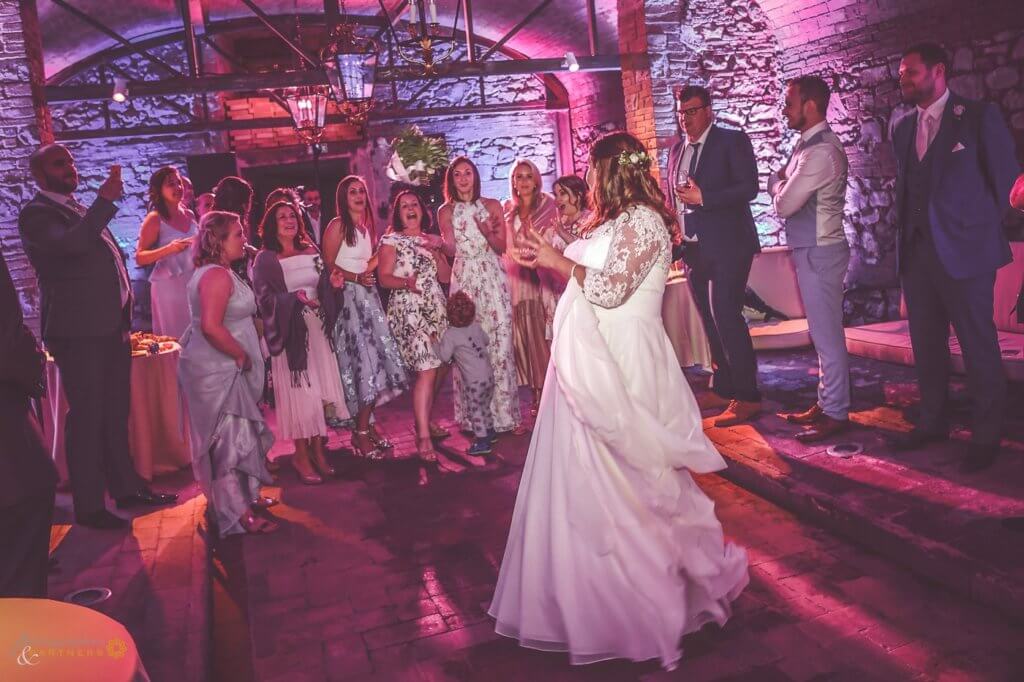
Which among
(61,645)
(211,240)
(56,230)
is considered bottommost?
(61,645)

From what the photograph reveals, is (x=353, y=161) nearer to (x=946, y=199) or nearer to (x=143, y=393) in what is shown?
(x=143, y=393)

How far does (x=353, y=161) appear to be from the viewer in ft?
41.9

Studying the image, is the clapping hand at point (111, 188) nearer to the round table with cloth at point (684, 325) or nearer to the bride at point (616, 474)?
the bride at point (616, 474)

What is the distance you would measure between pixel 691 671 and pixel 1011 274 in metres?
4.16

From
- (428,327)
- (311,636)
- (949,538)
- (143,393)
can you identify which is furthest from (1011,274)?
(143,393)

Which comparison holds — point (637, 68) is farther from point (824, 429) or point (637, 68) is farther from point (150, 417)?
point (150, 417)

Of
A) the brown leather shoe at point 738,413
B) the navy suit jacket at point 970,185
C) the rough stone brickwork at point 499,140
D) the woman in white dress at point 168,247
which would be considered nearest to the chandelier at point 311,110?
the woman in white dress at point 168,247

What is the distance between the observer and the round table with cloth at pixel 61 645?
123 centimetres

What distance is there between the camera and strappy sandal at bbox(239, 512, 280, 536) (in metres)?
4.32

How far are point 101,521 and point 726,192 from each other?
4030 millimetres

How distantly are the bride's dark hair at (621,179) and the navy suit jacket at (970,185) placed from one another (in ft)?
5.97

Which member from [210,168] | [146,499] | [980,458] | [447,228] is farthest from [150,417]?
[210,168]

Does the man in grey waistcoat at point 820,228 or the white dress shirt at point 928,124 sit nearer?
the white dress shirt at point 928,124

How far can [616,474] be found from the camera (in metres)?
2.83
